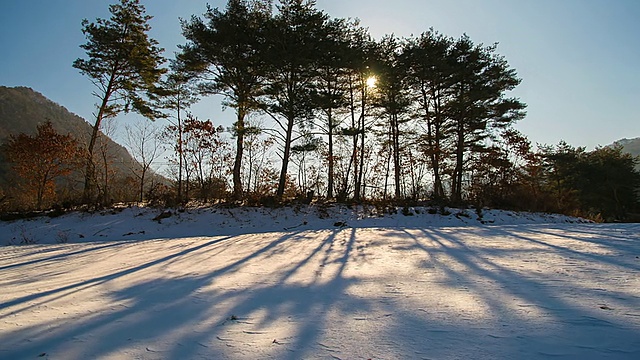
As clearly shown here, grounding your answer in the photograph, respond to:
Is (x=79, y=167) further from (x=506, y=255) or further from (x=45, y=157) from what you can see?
(x=506, y=255)

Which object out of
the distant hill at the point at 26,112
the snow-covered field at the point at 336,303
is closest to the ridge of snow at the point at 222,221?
the snow-covered field at the point at 336,303

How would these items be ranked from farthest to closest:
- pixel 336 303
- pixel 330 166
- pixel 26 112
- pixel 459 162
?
pixel 26 112
pixel 459 162
pixel 330 166
pixel 336 303

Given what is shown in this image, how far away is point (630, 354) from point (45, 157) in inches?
915

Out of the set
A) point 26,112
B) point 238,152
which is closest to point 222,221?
point 238,152

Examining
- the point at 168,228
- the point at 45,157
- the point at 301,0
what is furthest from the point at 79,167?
the point at 301,0

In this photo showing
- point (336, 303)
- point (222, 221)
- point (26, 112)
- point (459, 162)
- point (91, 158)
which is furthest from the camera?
point (26, 112)

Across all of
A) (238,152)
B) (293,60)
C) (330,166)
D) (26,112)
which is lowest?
(330,166)

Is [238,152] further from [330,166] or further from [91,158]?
[91,158]

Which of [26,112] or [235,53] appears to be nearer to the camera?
[235,53]

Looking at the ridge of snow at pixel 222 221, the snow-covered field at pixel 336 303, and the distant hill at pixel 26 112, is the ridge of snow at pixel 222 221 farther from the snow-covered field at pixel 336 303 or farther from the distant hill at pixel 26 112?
the distant hill at pixel 26 112

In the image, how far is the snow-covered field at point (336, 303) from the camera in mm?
1705

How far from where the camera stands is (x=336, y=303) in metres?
2.55

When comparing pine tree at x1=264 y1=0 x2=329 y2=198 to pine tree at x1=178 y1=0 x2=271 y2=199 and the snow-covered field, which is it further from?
the snow-covered field

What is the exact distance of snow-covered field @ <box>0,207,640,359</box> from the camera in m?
1.71
